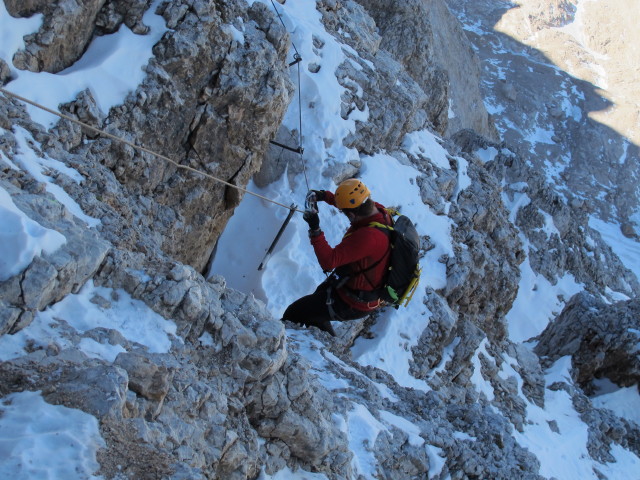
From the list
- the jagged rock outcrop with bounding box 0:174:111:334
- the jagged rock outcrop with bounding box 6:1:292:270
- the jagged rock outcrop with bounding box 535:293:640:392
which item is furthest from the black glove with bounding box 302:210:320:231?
the jagged rock outcrop with bounding box 535:293:640:392

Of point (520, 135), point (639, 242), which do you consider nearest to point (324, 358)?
point (639, 242)

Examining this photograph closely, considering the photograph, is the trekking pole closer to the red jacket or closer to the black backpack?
the red jacket

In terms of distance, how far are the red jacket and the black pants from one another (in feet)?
1.08

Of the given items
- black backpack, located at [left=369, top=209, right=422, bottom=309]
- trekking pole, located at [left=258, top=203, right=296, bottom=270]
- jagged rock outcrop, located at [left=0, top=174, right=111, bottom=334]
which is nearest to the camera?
jagged rock outcrop, located at [left=0, top=174, right=111, bottom=334]

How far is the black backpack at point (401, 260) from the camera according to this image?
7043 millimetres

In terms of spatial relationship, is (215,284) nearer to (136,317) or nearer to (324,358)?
(136,317)

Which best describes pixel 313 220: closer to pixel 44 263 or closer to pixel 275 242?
pixel 44 263

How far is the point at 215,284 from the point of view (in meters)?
5.83

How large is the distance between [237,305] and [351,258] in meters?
1.72

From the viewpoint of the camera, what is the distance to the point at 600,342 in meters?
15.6

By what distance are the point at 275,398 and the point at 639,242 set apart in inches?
2108

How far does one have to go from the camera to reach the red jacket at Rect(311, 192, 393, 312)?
6.69 metres

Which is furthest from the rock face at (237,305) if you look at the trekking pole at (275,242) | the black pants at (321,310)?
the trekking pole at (275,242)

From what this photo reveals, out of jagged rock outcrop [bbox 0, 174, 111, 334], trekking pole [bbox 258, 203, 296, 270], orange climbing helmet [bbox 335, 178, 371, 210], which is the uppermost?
orange climbing helmet [bbox 335, 178, 371, 210]
